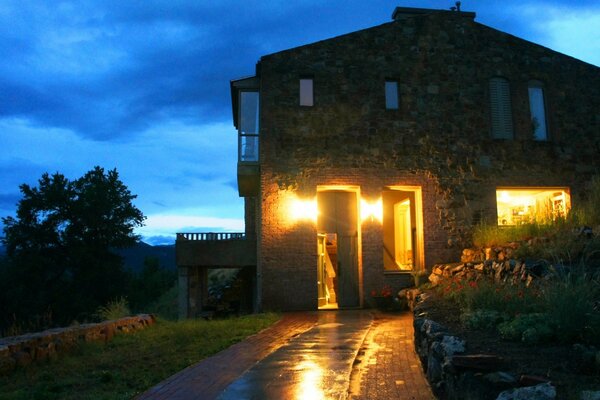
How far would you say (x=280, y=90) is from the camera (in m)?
14.6

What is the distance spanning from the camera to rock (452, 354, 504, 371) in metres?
4.30

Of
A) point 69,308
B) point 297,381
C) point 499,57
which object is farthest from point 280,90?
point 69,308

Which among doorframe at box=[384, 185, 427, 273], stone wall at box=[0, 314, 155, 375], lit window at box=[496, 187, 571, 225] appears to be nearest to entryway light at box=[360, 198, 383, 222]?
doorframe at box=[384, 185, 427, 273]

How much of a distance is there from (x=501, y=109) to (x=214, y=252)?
10.5m

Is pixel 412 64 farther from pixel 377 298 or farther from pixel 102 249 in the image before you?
pixel 102 249

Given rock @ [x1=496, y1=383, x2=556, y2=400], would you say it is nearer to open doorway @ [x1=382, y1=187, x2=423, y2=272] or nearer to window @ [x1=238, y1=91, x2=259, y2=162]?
window @ [x1=238, y1=91, x2=259, y2=162]

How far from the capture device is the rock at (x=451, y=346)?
196 inches

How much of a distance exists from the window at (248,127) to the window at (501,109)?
7.07 m

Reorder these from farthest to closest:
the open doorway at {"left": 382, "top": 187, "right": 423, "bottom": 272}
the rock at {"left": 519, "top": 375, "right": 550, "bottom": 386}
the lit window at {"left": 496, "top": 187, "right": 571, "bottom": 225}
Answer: the open doorway at {"left": 382, "top": 187, "right": 423, "bottom": 272} → the lit window at {"left": 496, "top": 187, "right": 571, "bottom": 225} → the rock at {"left": 519, "top": 375, "right": 550, "bottom": 386}

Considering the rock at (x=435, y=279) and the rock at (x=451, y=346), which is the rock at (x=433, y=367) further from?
the rock at (x=435, y=279)

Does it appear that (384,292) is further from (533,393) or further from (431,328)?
(533,393)

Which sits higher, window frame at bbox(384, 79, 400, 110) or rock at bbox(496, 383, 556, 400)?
window frame at bbox(384, 79, 400, 110)

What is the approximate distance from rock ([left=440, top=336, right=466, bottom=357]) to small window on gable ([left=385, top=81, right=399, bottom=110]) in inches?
419

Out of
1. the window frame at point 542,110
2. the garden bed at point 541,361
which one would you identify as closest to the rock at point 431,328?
the garden bed at point 541,361
